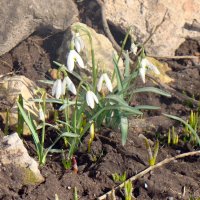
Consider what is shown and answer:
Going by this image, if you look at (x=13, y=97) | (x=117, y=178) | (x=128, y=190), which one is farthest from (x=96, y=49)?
(x=128, y=190)

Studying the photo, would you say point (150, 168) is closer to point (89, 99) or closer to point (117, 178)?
point (117, 178)

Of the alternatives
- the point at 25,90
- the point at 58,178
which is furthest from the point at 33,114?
the point at 58,178

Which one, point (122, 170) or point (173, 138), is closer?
point (122, 170)

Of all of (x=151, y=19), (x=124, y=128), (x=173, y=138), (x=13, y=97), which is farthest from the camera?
(x=151, y=19)

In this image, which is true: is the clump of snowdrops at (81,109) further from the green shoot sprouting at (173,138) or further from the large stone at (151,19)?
the large stone at (151,19)

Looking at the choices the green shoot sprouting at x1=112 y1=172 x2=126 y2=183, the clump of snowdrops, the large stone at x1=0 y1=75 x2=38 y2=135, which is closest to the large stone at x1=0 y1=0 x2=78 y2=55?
the large stone at x1=0 y1=75 x2=38 y2=135

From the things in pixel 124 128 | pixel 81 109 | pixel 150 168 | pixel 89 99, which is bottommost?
pixel 150 168

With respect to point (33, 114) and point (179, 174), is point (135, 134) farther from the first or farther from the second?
point (33, 114)
